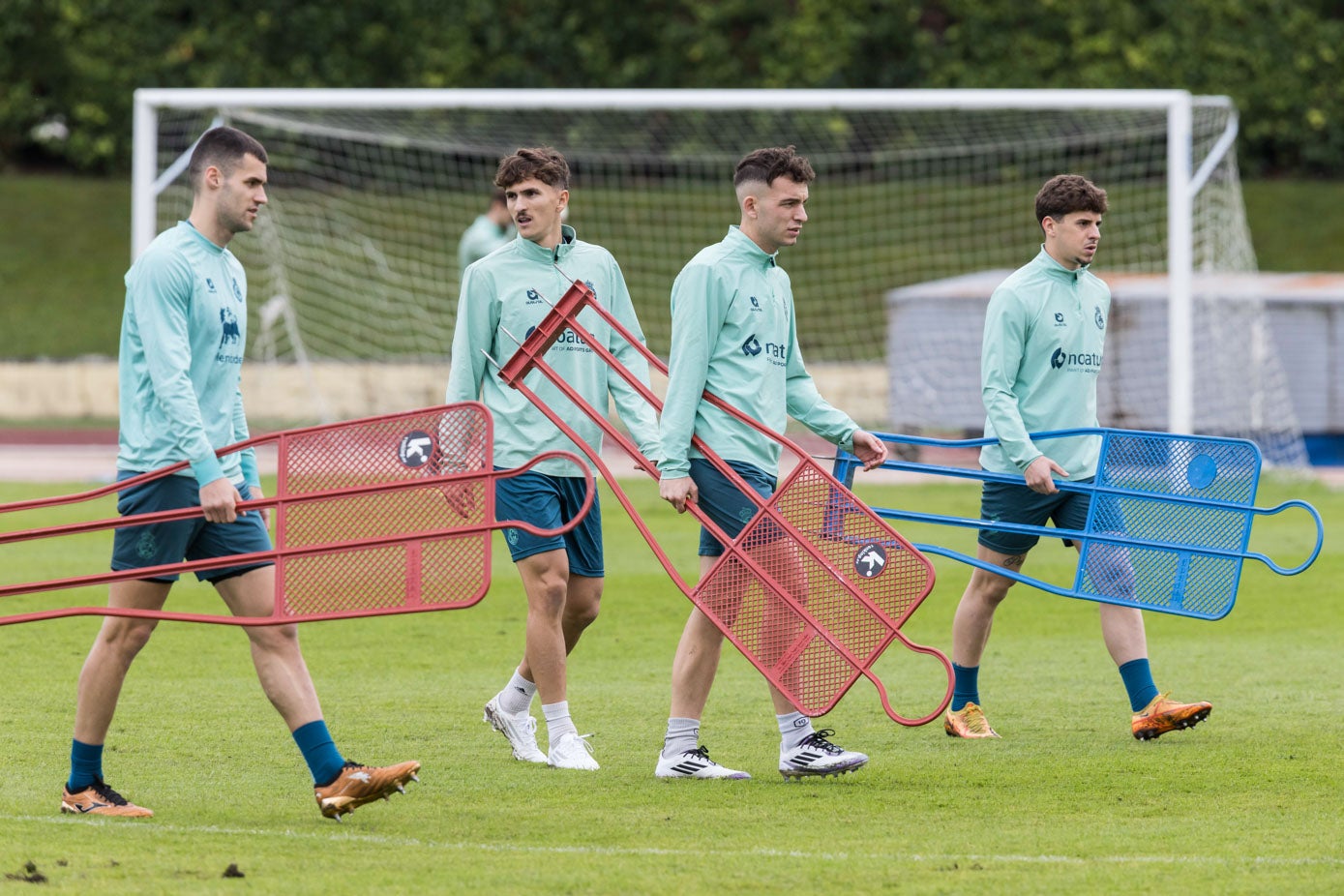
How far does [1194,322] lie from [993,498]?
1175 centimetres

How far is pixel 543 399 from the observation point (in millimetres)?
5934

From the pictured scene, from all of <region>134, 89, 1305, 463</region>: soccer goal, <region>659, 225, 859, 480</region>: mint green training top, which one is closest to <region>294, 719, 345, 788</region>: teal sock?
<region>659, 225, 859, 480</region>: mint green training top

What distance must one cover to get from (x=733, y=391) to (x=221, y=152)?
1.68m

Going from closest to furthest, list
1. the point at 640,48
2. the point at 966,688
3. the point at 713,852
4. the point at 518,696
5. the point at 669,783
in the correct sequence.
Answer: the point at 713,852 → the point at 669,783 → the point at 518,696 → the point at 966,688 → the point at 640,48

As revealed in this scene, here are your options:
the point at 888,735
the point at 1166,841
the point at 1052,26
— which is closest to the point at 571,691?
the point at 888,735

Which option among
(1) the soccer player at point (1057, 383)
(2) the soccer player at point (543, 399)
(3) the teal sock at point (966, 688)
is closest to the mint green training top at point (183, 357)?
(2) the soccer player at point (543, 399)

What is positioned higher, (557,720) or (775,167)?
(775,167)

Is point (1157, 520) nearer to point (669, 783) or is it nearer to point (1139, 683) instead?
point (1139, 683)

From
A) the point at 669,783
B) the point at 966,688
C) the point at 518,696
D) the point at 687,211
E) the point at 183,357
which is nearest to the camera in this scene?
the point at 183,357

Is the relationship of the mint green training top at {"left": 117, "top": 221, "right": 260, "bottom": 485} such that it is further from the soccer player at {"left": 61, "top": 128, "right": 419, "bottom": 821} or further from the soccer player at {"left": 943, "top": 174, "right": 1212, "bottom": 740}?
the soccer player at {"left": 943, "top": 174, "right": 1212, "bottom": 740}

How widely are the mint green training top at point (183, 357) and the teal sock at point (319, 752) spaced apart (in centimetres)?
74

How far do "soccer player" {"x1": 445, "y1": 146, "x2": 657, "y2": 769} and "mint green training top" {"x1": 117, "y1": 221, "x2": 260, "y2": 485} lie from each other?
930 millimetres

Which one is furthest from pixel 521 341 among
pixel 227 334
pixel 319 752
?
pixel 319 752

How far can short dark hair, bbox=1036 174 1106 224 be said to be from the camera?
630 centimetres
